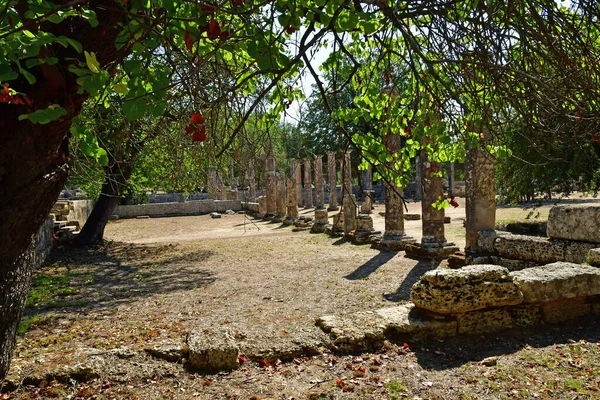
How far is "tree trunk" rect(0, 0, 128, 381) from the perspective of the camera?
8.32 feet

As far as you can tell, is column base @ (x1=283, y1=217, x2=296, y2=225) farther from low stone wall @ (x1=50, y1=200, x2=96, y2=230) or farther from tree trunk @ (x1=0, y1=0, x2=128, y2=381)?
tree trunk @ (x1=0, y1=0, x2=128, y2=381)

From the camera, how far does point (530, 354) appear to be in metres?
4.71

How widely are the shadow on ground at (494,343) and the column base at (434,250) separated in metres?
5.16

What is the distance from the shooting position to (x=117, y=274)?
10.6 meters

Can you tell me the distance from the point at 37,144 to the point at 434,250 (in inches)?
366

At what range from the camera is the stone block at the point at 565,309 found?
18.0ft

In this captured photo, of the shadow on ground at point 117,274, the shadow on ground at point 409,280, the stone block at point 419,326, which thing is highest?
the stone block at point 419,326

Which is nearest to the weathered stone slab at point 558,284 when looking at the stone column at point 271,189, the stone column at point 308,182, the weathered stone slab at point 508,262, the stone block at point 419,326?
the stone block at point 419,326

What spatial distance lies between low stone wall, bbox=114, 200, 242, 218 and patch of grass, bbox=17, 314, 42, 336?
1007 inches

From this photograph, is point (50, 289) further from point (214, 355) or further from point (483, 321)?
point (483, 321)

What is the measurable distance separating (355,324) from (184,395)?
1.97 m

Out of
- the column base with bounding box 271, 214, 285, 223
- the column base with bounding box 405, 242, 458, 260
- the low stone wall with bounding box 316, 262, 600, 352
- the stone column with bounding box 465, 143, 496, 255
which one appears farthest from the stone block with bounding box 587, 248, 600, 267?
the column base with bounding box 271, 214, 285, 223

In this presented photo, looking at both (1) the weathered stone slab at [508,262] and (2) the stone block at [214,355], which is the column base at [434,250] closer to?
(1) the weathered stone slab at [508,262]

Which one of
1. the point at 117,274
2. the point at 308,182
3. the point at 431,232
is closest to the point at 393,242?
the point at 431,232
